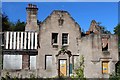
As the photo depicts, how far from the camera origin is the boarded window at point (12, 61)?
32156mm

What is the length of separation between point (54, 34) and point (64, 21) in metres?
A: 1.88

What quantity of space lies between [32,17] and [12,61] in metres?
6.17

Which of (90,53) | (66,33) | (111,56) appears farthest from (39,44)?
(111,56)

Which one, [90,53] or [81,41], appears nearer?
[90,53]

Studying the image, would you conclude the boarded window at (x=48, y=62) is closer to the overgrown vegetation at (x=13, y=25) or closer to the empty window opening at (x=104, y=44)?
the empty window opening at (x=104, y=44)

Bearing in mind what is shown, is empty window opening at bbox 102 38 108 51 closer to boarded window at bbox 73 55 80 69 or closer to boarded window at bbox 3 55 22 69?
boarded window at bbox 73 55 80 69

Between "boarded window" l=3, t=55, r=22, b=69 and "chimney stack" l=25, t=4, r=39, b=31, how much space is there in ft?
16.2

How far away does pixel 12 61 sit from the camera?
3222 centimetres

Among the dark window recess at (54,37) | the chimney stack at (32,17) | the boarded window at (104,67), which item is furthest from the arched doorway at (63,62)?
the chimney stack at (32,17)

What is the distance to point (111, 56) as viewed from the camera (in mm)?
30094

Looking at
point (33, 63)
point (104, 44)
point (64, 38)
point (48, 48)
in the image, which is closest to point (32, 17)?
point (48, 48)

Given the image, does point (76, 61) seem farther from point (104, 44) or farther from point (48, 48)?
point (104, 44)

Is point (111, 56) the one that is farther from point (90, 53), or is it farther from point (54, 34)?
point (54, 34)

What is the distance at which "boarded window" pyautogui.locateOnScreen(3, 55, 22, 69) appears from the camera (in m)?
32.2
